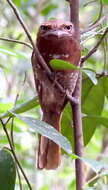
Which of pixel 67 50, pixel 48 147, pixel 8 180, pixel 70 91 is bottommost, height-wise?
pixel 8 180

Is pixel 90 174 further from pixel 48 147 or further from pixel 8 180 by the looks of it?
pixel 8 180

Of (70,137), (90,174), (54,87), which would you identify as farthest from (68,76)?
(90,174)

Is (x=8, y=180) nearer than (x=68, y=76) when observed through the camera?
Yes

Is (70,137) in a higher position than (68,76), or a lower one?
lower

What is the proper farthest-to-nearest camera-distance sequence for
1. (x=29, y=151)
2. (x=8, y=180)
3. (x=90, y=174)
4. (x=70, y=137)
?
(x=29, y=151) < (x=90, y=174) < (x=70, y=137) < (x=8, y=180)

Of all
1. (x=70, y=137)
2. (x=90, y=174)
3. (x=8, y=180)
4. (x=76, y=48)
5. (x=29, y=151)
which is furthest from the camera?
(x=29, y=151)

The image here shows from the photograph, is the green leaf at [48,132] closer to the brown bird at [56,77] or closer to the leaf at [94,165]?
the leaf at [94,165]

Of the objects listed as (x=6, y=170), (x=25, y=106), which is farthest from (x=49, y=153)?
(x=6, y=170)
